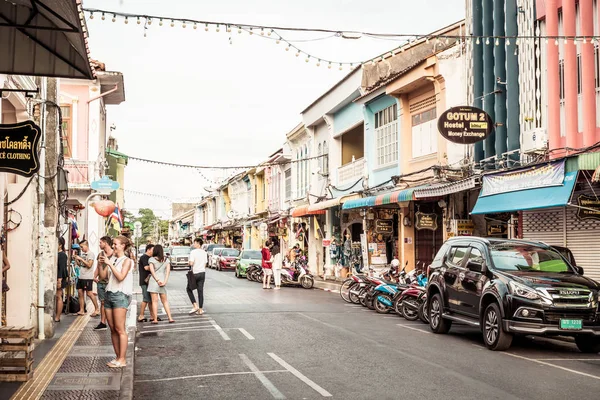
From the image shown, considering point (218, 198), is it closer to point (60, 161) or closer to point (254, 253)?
point (254, 253)

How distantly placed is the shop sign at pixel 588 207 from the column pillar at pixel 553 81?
285 cm

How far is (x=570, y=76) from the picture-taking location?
1778cm

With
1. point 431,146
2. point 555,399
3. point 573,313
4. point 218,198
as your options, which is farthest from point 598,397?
point 218,198

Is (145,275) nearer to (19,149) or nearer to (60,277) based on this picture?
(60,277)

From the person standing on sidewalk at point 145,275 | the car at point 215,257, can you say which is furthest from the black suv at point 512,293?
the car at point 215,257

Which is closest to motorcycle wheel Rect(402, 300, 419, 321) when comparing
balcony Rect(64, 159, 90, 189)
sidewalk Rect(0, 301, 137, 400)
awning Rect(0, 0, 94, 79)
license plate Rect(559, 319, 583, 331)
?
license plate Rect(559, 319, 583, 331)

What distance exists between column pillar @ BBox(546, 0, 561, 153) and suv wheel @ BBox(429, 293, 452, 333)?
5435 mm

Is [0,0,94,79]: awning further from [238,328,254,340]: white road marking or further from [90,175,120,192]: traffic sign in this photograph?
[90,175,120,192]: traffic sign

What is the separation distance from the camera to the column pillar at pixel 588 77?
1702 cm

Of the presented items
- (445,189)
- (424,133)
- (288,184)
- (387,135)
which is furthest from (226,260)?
(445,189)

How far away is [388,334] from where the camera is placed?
1484 cm

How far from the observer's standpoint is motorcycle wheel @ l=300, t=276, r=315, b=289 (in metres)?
31.0

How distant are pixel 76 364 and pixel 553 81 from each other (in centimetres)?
1331

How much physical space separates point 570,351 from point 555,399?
189 inches
